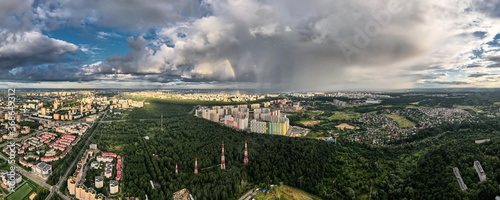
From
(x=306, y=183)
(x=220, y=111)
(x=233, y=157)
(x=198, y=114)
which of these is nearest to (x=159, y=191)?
(x=233, y=157)

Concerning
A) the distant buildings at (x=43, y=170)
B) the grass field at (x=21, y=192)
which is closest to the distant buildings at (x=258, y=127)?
the distant buildings at (x=43, y=170)

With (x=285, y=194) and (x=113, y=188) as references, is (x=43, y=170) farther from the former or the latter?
(x=285, y=194)

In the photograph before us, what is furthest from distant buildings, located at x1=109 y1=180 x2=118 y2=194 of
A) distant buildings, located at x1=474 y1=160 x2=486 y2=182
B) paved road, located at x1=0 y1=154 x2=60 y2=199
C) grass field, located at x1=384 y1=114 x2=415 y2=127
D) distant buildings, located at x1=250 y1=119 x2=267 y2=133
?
grass field, located at x1=384 y1=114 x2=415 y2=127

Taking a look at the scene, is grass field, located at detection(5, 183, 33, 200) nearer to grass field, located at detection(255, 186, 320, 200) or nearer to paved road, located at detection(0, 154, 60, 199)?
paved road, located at detection(0, 154, 60, 199)

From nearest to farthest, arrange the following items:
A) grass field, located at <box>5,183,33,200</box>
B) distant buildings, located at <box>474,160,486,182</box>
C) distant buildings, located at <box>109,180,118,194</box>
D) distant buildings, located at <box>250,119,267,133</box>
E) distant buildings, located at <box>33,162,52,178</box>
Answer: distant buildings, located at <box>474,160,486,182</box>, distant buildings, located at <box>109,180,118,194</box>, grass field, located at <box>5,183,33,200</box>, distant buildings, located at <box>33,162,52,178</box>, distant buildings, located at <box>250,119,267,133</box>

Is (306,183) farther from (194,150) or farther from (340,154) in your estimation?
(194,150)
